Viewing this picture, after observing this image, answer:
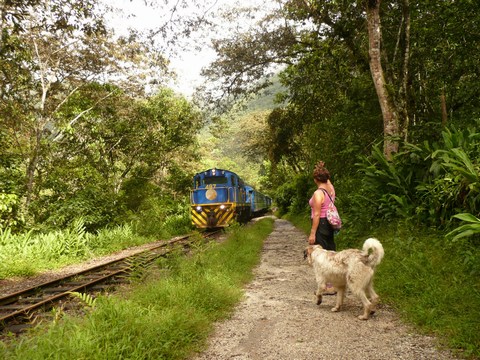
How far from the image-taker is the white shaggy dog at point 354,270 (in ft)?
13.5

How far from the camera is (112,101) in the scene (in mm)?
16188

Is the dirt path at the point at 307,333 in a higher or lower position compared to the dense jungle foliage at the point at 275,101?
lower

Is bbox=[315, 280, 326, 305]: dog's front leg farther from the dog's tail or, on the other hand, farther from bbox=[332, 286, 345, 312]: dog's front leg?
the dog's tail

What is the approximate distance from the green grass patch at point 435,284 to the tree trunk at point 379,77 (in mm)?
2557

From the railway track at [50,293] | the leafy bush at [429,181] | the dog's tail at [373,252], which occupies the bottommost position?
the railway track at [50,293]

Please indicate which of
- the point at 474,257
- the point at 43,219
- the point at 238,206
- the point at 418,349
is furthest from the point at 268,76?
the point at 418,349

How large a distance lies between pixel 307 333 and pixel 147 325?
5.58ft

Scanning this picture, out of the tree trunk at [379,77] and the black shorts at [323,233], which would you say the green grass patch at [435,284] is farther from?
the tree trunk at [379,77]

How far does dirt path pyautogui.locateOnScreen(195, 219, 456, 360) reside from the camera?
3307mm

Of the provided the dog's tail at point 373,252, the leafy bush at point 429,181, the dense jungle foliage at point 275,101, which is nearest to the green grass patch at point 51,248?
the dense jungle foliage at point 275,101

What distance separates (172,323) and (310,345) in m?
1.41

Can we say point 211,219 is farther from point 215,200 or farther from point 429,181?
point 429,181

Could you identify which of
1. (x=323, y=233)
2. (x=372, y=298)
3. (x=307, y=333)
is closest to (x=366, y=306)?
(x=372, y=298)

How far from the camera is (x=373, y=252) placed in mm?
4113
